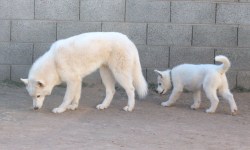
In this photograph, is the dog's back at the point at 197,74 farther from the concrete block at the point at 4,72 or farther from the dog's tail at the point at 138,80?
the concrete block at the point at 4,72

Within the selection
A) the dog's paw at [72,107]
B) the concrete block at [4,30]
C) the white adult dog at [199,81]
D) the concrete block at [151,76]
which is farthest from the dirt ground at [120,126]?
the concrete block at [4,30]

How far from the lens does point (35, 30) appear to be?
8.02 m

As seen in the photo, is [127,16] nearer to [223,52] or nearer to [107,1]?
[107,1]

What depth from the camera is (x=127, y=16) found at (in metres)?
7.97

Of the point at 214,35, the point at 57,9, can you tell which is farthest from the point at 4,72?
the point at 214,35

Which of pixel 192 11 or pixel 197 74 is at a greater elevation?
pixel 192 11

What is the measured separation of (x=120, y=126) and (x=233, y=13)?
3.08m

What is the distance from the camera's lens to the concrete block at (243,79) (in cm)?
805

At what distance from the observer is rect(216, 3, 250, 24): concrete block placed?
26.0ft

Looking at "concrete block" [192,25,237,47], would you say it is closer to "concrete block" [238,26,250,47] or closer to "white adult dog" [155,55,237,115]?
"concrete block" [238,26,250,47]

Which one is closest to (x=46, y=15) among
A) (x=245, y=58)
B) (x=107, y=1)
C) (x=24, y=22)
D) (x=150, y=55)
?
(x=24, y=22)

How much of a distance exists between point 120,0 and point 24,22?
4.89 ft

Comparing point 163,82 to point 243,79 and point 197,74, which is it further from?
point 243,79

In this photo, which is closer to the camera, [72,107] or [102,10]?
[72,107]
